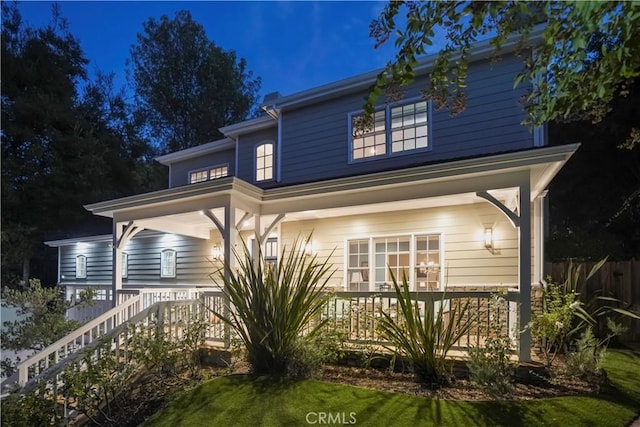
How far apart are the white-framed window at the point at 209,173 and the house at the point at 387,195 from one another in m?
1.13

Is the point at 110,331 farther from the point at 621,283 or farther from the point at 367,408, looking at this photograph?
the point at 621,283

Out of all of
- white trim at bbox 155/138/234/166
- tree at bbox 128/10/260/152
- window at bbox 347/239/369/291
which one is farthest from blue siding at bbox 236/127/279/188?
tree at bbox 128/10/260/152

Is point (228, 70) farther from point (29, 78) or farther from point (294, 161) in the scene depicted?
point (294, 161)

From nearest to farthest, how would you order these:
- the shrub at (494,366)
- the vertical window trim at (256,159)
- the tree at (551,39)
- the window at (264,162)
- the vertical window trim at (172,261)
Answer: the tree at (551,39), the shrub at (494,366), the vertical window trim at (256,159), the window at (264,162), the vertical window trim at (172,261)

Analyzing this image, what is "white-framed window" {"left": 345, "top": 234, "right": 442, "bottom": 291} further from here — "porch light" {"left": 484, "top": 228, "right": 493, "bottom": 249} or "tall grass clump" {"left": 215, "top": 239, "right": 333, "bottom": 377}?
"tall grass clump" {"left": 215, "top": 239, "right": 333, "bottom": 377}

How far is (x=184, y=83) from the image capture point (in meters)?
23.2

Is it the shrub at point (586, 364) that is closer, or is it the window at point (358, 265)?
the shrub at point (586, 364)

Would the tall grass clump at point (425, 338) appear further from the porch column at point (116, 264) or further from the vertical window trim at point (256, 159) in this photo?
the vertical window trim at point (256, 159)

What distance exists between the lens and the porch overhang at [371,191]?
5477mm

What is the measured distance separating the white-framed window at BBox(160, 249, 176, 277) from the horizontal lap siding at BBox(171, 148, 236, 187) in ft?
7.76

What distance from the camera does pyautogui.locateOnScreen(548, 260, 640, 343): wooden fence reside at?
7.02m

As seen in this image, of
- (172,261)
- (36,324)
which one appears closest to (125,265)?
(172,261)

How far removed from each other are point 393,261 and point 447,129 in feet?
9.26

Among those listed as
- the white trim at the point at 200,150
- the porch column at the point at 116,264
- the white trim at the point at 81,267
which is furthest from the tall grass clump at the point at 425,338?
the white trim at the point at 81,267
